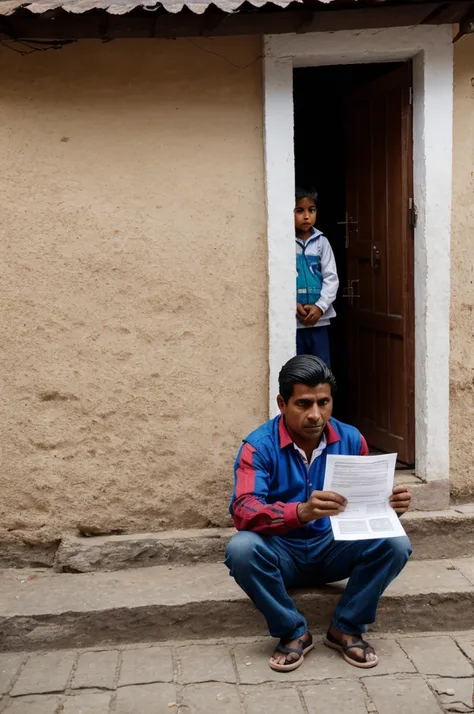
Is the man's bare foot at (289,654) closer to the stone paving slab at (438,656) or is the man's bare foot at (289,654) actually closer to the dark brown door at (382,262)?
the stone paving slab at (438,656)

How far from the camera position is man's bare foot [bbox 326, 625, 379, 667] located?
4.25m

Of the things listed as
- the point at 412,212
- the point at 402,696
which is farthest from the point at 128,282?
the point at 402,696

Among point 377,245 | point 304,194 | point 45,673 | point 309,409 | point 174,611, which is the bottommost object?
point 45,673

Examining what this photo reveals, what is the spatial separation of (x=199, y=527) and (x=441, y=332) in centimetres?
180

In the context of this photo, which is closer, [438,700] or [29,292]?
[438,700]

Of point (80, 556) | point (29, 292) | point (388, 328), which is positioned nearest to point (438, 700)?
point (80, 556)

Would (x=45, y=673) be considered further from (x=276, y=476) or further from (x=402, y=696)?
(x=402, y=696)

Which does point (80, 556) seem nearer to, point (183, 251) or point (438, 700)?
point (183, 251)

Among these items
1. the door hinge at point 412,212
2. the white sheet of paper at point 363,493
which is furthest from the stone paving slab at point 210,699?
the door hinge at point 412,212

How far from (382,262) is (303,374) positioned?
1.98 m

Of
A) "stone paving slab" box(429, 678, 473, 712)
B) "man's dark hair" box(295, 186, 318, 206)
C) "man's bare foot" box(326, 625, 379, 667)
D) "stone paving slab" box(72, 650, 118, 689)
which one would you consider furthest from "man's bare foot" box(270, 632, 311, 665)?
"man's dark hair" box(295, 186, 318, 206)

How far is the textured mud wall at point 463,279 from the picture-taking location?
526cm

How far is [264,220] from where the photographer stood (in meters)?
5.23

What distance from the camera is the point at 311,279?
18.9 ft
